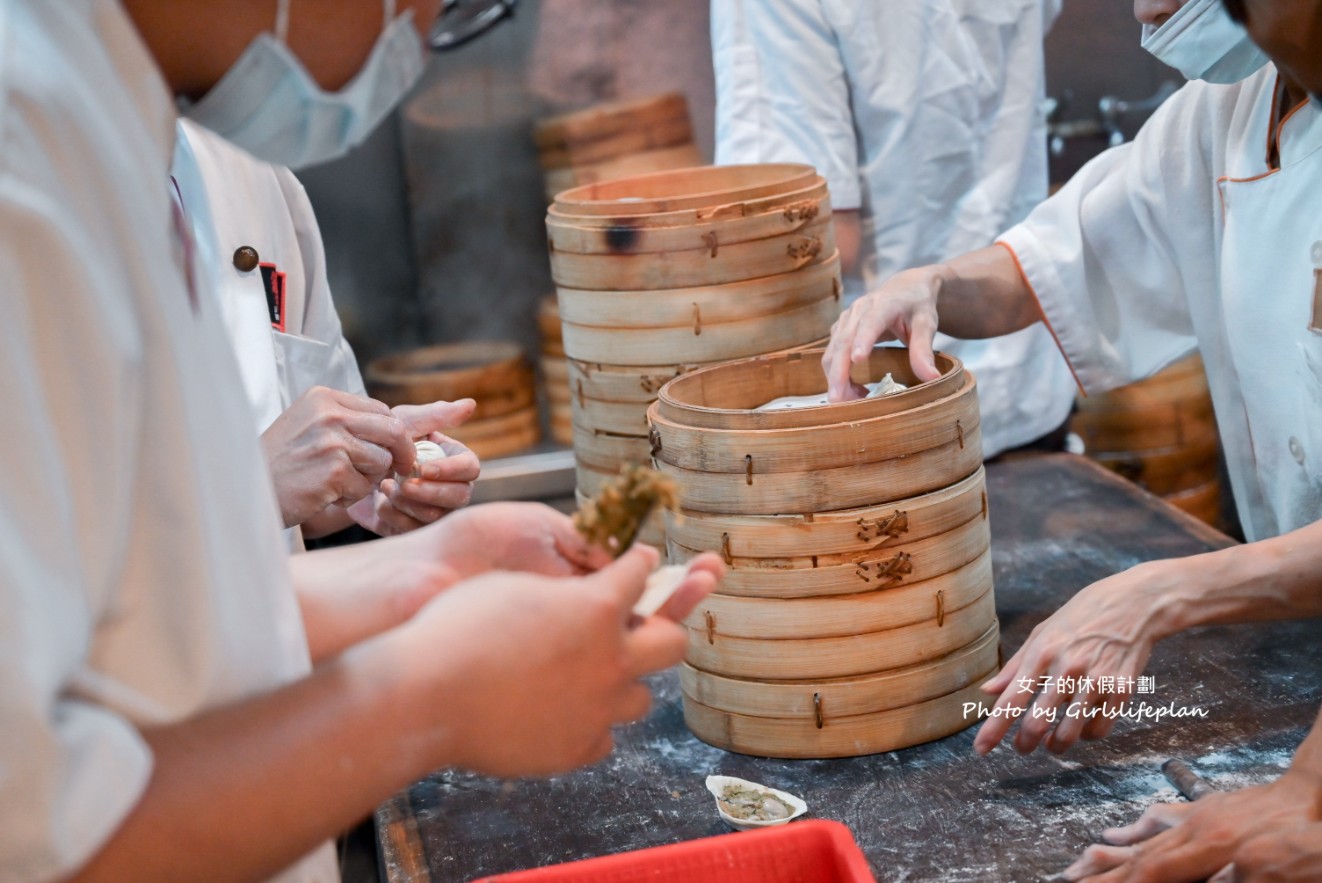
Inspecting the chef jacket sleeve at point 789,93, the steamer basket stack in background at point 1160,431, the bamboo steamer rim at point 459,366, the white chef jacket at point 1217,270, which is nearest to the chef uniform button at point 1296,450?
the white chef jacket at point 1217,270

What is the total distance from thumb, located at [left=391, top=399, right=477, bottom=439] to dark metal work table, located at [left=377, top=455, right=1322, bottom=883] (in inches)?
21.7

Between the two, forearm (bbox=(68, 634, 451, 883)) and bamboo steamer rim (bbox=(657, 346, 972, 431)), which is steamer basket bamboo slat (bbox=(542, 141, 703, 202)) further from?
forearm (bbox=(68, 634, 451, 883))

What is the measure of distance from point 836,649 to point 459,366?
2.62m

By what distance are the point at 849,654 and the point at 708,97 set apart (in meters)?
Answer: 3.05

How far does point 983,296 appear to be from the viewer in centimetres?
225

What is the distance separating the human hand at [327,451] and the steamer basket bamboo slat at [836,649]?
55cm

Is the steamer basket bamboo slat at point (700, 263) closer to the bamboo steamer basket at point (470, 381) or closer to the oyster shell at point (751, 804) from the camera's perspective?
the oyster shell at point (751, 804)

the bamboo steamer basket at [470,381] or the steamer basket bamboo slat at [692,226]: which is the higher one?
the steamer basket bamboo slat at [692,226]

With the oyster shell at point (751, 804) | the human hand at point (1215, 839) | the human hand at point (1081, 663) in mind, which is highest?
the human hand at point (1081, 663)

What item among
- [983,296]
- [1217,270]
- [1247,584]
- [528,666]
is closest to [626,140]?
[983,296]

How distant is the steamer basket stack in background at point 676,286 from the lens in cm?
203

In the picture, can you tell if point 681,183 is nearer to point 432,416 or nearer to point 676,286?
point 676,286

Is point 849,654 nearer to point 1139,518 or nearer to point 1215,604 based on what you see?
point 1215,604

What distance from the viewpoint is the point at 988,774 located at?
5.03 ft
